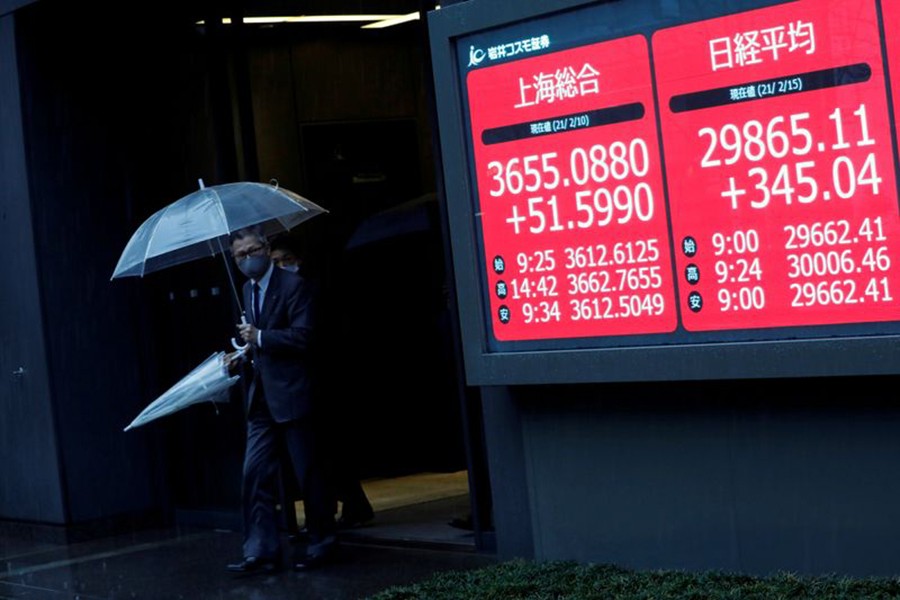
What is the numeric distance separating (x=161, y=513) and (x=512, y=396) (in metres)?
4.71

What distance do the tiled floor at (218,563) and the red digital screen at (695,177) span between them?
1.72 m

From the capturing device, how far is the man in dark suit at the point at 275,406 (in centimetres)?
869

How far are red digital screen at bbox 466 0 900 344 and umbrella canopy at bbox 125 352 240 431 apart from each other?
75.3 inches

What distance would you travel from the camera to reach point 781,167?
646 cm

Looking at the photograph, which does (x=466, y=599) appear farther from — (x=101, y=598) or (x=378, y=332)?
(x=378, y=332)

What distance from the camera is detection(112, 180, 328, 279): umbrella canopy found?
8.25m

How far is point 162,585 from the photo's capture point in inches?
351

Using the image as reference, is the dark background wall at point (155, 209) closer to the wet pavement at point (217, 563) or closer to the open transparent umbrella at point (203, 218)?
the wet pavement at point (217, 563)

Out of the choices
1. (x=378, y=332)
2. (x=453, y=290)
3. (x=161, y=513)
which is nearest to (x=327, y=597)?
(x=453, y=290)

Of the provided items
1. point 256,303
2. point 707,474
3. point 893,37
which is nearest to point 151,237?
point 256,303

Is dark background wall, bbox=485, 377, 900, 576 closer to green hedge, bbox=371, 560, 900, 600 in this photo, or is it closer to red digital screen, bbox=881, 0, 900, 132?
green hedge, bbox=371, 560, 900, 600

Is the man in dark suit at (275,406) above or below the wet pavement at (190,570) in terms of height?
above

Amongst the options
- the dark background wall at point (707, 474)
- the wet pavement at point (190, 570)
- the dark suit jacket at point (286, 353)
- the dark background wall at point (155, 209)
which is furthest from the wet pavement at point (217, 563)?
A: the dark suit jacket at point (286, 353)

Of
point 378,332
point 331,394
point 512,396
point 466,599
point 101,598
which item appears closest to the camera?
point 466,599
